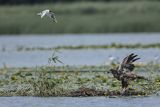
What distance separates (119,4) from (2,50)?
16245 millimetres

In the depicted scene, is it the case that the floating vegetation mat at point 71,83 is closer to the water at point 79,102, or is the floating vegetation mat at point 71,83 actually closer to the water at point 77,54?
the water at point 79,102

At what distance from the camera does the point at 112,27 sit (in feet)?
154

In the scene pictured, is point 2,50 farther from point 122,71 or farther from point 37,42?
point 122,71

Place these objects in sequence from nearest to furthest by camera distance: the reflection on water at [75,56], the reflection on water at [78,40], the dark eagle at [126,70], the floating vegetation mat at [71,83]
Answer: the dark eagle at [126,70] < the floating vegetation mat at [71,83] < the reflection on water at [75,56] < the reflection on water at [78,40]

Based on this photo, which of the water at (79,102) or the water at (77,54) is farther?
the water at (77,54)

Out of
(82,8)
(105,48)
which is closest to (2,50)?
(105,48)

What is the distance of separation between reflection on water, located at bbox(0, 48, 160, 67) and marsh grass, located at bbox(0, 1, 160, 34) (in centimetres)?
1166

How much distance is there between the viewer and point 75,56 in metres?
32.7

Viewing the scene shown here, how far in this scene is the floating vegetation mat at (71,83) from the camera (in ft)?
64.5

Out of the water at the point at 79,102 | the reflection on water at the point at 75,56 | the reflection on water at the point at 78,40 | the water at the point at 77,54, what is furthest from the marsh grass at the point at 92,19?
the water at the point at 79,102

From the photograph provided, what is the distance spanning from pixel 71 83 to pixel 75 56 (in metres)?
11.3

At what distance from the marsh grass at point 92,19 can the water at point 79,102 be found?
2693 cm

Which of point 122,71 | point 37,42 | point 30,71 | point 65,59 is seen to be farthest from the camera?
point 37,42

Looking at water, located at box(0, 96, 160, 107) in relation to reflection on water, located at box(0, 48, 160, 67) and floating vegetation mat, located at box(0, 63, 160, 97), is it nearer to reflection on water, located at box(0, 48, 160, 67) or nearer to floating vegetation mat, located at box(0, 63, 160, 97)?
floating vegetation mat, located at box(0, 63, 160, 97)
